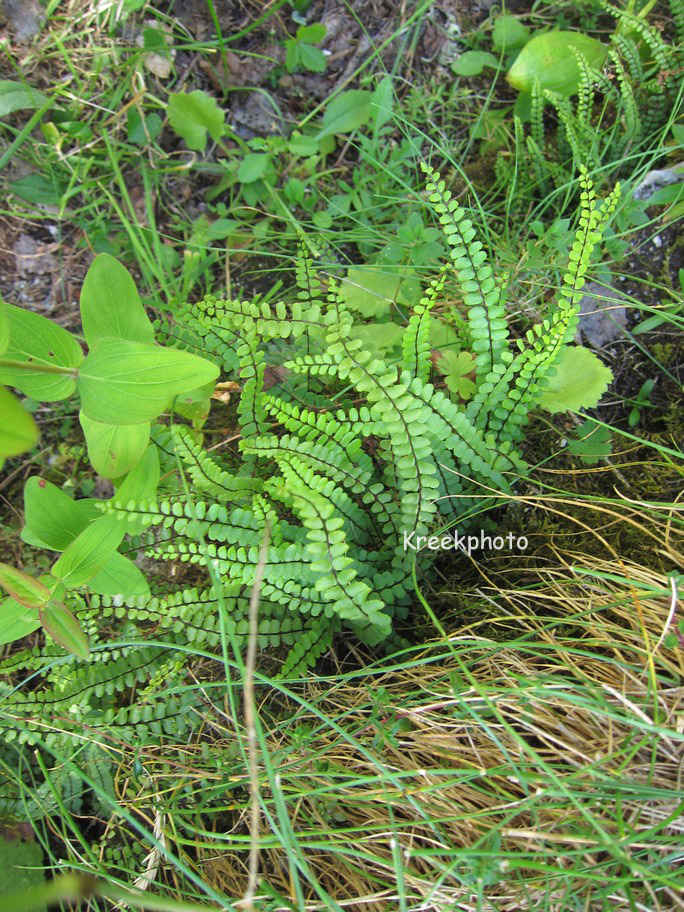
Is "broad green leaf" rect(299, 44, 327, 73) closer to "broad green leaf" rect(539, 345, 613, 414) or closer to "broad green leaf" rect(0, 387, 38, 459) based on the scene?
"broad green leaf" rect(539, 345, 613, 414)

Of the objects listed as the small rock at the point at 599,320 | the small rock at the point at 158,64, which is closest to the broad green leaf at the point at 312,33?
the small rock at the point at 158,64

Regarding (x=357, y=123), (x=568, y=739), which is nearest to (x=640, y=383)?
(x=568, y=739)

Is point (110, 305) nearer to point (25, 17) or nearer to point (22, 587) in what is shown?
point (22, 587)

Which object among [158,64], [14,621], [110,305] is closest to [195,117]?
[158,64]

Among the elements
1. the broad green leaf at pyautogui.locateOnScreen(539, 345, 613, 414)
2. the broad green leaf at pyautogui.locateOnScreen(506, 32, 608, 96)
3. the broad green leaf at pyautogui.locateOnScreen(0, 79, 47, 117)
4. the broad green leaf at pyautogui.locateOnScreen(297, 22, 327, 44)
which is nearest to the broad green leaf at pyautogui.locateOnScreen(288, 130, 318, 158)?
the broad green leaf at pyautogui.locateOnScreen(297, 22, 327, 44)

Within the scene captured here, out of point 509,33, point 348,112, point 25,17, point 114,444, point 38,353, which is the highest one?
point 509,33

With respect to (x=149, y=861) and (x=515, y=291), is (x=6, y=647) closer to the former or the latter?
(x=149, y=861)

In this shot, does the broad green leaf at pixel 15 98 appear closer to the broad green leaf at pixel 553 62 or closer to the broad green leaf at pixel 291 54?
the broad green leaf at pixel 291 54
